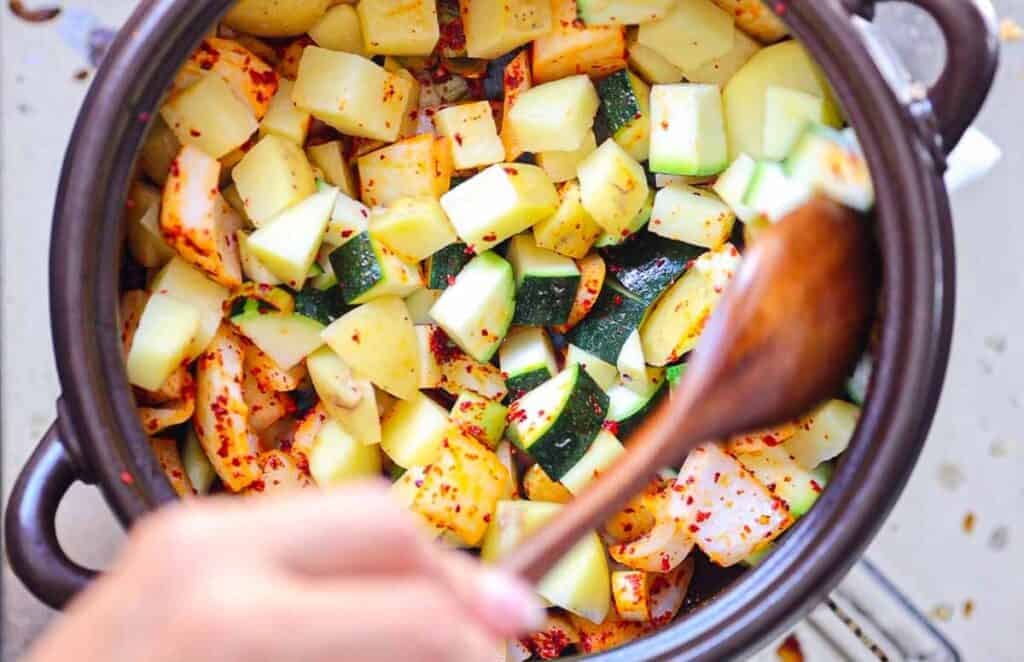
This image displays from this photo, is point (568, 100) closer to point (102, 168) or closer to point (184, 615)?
point (102, 168)

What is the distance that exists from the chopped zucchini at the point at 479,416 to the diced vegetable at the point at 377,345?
0.05 metres

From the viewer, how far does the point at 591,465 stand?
4.23 feet

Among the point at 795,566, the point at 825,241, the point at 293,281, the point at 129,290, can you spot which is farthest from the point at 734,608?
the point at 129,290

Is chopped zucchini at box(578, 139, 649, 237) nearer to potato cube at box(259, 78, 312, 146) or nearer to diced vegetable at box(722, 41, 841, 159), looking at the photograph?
diced vegetable at box(722, 41, 841, 159)

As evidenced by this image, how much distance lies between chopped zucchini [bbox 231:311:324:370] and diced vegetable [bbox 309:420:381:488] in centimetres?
9

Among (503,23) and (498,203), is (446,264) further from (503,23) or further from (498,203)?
(503,23)

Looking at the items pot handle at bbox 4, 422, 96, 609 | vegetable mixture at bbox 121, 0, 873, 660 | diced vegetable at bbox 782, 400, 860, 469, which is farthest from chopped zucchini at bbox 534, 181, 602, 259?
pot handle at bbox 4, 422, 96, 609

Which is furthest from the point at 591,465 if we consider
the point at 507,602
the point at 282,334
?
the point at 507,602

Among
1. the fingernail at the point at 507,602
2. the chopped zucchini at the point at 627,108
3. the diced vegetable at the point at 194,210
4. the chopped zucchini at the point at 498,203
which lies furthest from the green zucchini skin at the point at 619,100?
the fingernail at the point at 507,602

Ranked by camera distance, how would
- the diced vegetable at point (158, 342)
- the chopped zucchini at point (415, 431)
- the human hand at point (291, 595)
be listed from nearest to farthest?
1. the human hand at point (291, 595)
2. the diced vegetable at point (158, 342)
3. the chopped zucchini at point (415, 431)

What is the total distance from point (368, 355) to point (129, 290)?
0.27 metres

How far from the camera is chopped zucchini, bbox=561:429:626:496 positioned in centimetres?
129

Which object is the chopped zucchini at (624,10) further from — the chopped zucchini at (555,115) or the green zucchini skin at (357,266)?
the green zucchini skin at (357,266)

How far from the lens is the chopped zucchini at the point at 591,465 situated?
4.22 feet
